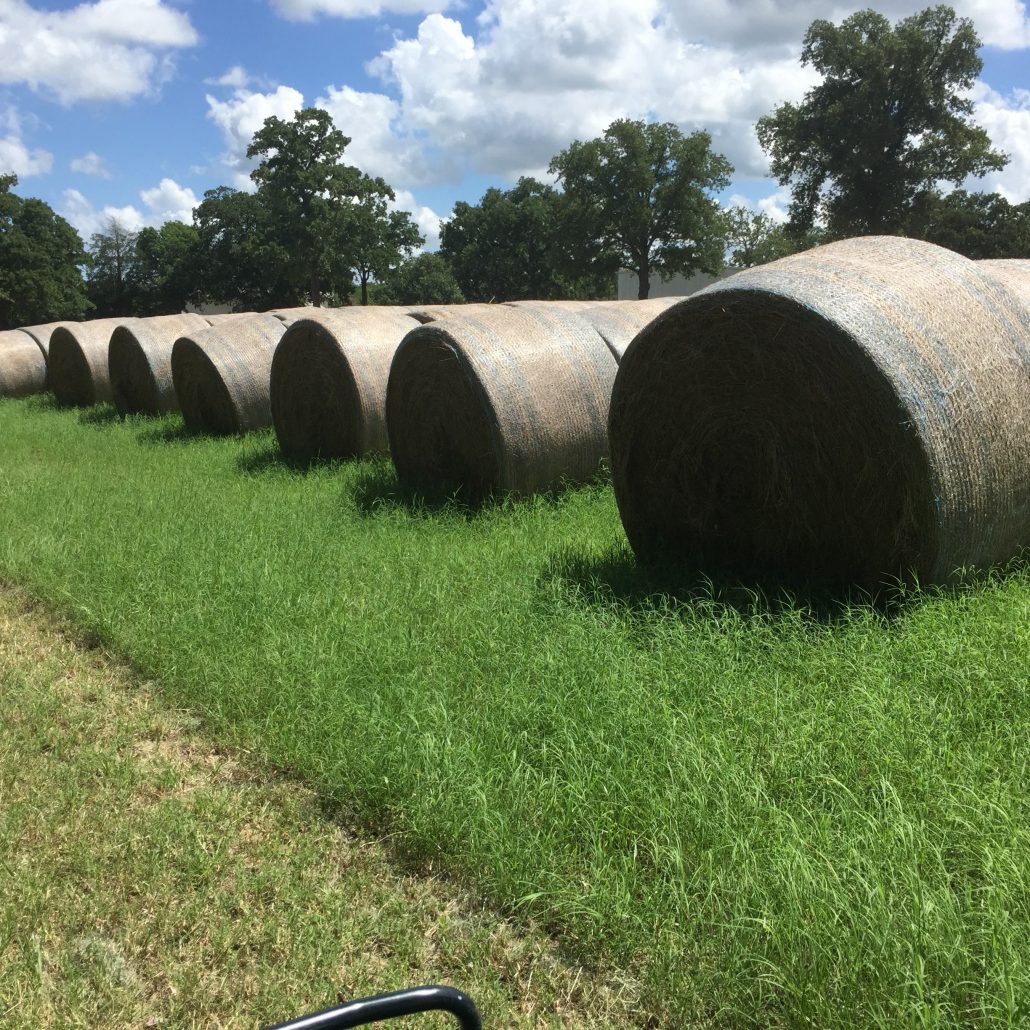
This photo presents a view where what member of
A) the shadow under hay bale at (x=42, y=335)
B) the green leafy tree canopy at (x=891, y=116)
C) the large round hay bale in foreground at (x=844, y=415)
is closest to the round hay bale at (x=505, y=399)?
the large round hay bale in foreground at (x=844, y=415)

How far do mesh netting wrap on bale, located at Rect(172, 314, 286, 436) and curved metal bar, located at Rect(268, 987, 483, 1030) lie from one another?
1322 centimetres

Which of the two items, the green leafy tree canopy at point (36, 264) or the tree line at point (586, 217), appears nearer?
the tree line at point (586, 217)

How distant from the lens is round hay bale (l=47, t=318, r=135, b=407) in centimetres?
2050

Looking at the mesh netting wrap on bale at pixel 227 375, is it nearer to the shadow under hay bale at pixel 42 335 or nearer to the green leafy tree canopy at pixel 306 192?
the shadow under hay bale at pixel 42 335

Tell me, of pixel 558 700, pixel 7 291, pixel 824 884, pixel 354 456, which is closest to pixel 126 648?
pixel 558 700

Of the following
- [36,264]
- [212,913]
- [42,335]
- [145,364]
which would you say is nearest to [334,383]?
[145,364]

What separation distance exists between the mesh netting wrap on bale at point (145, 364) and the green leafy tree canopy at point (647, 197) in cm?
3663

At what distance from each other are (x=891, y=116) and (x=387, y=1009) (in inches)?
1819

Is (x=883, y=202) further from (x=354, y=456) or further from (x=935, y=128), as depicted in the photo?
(x=354, y=456)

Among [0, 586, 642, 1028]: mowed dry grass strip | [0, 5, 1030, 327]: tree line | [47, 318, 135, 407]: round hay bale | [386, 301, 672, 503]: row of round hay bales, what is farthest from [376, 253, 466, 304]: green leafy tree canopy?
[0, 586, 642, 1028]: mowed dry grass strip

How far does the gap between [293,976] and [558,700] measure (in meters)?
1.72

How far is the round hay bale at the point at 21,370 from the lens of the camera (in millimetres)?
24219

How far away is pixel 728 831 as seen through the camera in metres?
3.23

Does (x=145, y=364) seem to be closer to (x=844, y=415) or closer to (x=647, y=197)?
(x=844, y=415)
